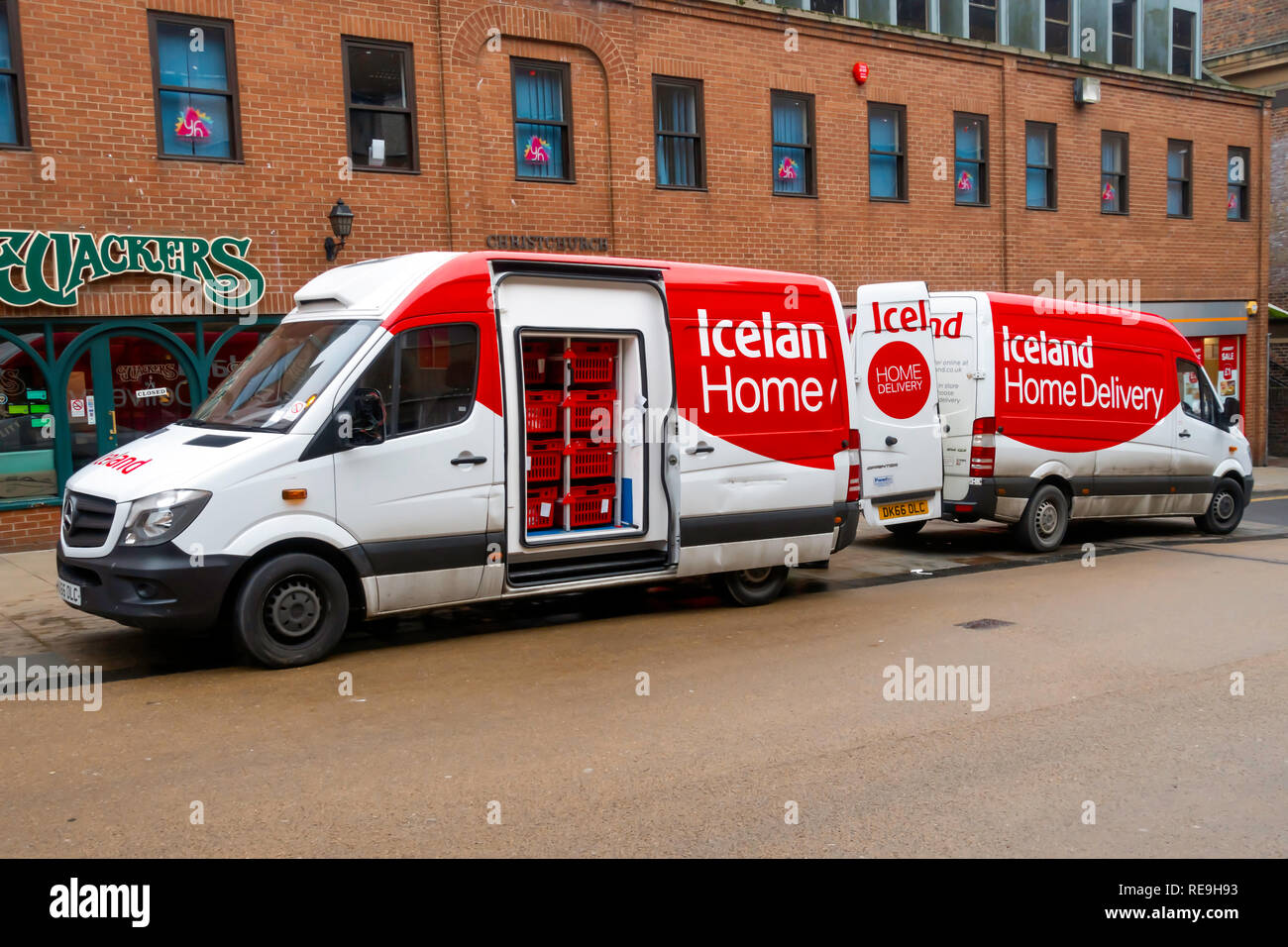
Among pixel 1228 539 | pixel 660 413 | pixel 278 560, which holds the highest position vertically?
pixel 660 413

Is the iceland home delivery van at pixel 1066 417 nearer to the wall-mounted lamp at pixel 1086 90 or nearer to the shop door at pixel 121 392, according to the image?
the shop door at pixel 121 392

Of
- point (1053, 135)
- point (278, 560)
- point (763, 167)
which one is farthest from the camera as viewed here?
point (1053, 135)

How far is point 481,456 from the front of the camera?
8.24 m

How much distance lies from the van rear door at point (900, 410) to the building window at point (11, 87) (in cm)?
902

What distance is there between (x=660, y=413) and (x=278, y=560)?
3161mm

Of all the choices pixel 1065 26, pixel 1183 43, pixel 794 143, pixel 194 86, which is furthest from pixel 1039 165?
pixel 194 86

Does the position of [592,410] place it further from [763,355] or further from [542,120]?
[542,120]

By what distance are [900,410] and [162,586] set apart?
7261 mm

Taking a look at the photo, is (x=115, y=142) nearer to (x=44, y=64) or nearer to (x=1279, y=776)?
(x=44, y=64)

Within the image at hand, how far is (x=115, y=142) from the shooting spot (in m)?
12.9

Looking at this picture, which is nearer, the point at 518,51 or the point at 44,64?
the point at 44,64

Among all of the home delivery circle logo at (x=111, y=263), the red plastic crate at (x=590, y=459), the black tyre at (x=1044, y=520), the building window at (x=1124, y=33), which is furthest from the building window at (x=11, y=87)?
the building window at (x=1124, y=33)
